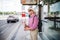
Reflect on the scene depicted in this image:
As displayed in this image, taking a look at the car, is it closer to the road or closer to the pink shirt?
the road

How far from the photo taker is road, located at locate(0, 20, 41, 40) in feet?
24.5

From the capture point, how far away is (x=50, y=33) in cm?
736

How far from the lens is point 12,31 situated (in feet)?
Answer: 27.5

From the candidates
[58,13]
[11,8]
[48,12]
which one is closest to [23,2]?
[11,8]

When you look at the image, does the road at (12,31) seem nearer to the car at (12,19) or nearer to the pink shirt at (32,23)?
the car at (12,19)

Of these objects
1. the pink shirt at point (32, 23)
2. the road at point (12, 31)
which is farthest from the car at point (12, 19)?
the pink shirt at point (32, 23)

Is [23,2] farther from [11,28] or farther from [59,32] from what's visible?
[59,32]

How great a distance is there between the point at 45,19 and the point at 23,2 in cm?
107

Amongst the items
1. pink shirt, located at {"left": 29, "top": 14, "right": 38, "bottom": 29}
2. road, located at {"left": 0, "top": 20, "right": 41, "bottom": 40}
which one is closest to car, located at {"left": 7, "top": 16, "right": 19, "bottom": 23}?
road, located at {"left": 0, "top": 20, "right": 41, "bottom": 40}

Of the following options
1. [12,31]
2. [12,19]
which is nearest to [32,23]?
[12,19]

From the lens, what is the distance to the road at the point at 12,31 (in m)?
7.47

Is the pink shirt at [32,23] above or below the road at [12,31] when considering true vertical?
above

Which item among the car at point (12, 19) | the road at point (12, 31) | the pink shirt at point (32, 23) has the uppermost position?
the pink shirt at point (32, 23)

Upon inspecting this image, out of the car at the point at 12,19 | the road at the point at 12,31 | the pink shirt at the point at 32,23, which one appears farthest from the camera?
the car at the point at 12,19
